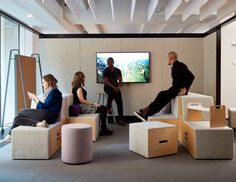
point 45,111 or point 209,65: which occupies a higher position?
point 209,65

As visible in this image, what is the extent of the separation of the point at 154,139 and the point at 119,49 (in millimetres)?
3747

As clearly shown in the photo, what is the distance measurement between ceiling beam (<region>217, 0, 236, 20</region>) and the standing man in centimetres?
267

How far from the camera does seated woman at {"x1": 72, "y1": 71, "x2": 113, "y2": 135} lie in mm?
5035

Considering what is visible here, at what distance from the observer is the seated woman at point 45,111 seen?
401cm

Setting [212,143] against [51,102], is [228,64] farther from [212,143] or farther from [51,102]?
[51,102]

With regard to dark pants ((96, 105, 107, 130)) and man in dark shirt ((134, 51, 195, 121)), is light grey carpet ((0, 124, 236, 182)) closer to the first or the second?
man in dark shirt ((134, 51, 195, 121))

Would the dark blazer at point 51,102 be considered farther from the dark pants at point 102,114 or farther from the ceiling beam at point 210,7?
the ceiling beam at point 210,7

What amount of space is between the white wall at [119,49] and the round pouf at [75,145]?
3.61 metres

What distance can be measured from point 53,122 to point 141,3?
160 inches

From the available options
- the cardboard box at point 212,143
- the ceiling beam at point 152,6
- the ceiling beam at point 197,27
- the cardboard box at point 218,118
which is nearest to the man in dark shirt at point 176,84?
the cardboard box at point 218,118

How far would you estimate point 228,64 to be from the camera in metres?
6.50

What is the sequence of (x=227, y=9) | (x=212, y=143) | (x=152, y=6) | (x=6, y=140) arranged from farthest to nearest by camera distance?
1. (x=152, y=6)
2. (x=227, y=9)
3. (x=6, y=140)
4. (x=212, y=143)

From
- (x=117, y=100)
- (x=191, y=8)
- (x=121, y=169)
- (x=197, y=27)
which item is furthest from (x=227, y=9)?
(x=121, y=169)

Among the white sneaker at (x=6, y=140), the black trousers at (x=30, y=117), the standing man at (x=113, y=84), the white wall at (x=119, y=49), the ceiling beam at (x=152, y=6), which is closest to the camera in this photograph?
the black trousers at (x=30, y=117)
